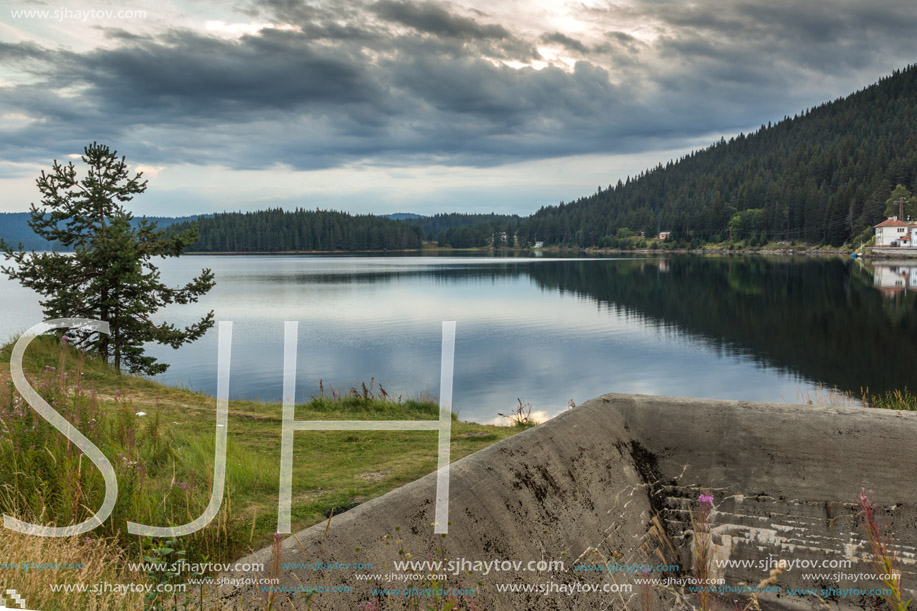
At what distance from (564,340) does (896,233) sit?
320ft

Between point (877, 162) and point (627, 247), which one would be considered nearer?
point (877, 162)

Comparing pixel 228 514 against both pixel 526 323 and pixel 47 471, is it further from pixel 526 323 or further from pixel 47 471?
pixel 526 323

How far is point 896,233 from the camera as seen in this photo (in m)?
101

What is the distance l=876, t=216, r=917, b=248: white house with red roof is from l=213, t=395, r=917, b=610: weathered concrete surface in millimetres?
114725

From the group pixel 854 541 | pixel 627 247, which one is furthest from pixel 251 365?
pixel 627 247

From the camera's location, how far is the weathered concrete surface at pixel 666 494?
4.89 meters

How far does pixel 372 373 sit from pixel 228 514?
18.4 metres

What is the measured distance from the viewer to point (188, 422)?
941cm

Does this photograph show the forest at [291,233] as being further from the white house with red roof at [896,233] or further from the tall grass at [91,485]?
the tall grass at [91,485]

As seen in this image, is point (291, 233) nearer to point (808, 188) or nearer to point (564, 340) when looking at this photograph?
point (808, 188)

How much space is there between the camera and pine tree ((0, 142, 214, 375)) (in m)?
13.4

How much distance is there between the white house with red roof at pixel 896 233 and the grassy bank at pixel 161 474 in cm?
11463

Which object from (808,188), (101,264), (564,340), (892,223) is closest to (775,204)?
(808,188)

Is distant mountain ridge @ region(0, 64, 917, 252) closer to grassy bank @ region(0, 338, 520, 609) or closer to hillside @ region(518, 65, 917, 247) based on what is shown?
hillside @ region(518, 65, 917, 247)
